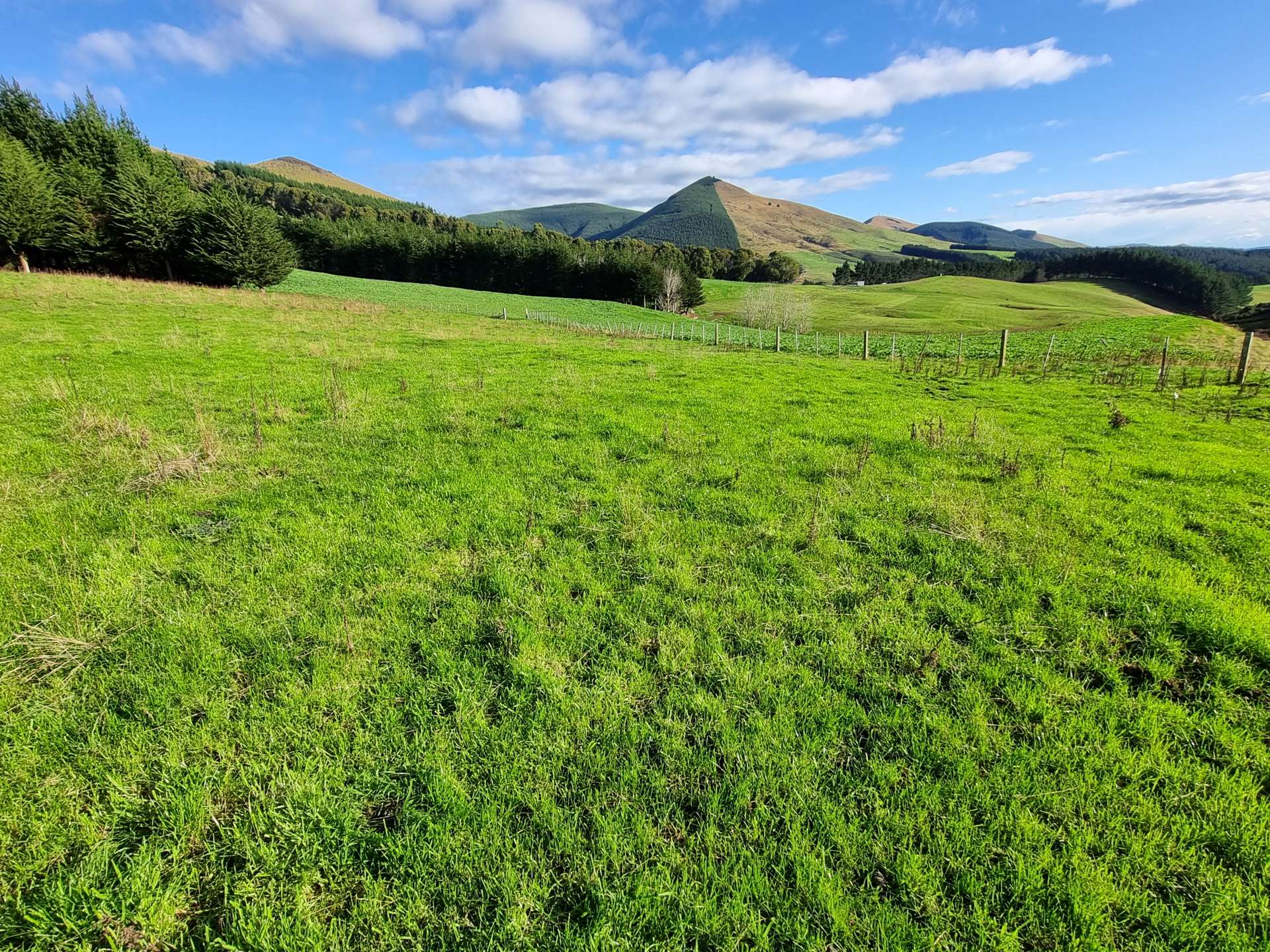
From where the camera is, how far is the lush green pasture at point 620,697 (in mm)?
2664

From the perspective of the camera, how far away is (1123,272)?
4439 inches

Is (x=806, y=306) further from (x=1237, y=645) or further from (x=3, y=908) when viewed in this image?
(x=3, y=908)

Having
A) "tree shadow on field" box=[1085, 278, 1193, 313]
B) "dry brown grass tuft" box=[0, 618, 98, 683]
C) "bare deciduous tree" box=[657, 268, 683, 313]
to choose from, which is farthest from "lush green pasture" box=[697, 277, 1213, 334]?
"dry brown grass tuft" box=[0, 618, 98, 683]

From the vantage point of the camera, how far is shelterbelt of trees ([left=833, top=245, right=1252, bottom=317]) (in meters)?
95.1

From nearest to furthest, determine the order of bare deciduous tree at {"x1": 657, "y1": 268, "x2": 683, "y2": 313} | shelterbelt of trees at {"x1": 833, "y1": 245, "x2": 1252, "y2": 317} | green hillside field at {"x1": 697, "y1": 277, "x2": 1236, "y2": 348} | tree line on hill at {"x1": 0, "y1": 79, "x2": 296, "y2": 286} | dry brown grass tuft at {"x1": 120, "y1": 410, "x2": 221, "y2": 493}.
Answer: dry brown grass tuft at {"x1": 120, "y1": 410, "x2": 221, "y2": 493} < tree line on hill at {"x1": 0, "y1": 79, "x2": 296, "y2": 286} < green hillside field at {"x1": 697, "y1": 277, "x2": 1236, "y2": 348} < bare deciduous tree at {"x1": 657, "y1": 268, "x2": 683, "y2": 313} < shelterbelt of trees at {"x1": 833, "y1": 245, "x2": 1252, "y2": 317}

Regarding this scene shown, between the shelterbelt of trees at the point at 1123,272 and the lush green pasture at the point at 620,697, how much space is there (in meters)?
121

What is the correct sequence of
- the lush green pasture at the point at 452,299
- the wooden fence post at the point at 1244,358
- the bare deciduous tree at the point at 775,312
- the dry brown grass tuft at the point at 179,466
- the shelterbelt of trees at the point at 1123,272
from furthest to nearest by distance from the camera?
the shelterbelt of trees at the point at 1123,272, the bare deciduous tree at the point at 775,312, the lush green pasture at the point at 452,299, the wooden fence post at the point at 1244,358, the dry brown grass tuft at the point at 179,466

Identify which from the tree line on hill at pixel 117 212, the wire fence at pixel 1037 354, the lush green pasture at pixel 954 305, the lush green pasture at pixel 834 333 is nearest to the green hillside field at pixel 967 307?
the lush green pasture at pixel 954 305

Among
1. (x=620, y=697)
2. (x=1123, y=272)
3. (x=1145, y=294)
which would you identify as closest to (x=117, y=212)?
(x=620, y=697)

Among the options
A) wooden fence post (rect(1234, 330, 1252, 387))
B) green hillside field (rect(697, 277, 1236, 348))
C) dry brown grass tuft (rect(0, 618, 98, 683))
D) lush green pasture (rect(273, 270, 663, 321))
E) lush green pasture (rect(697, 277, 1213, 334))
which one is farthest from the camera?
lush green pasture (rect(697, 277, 1213, 334))

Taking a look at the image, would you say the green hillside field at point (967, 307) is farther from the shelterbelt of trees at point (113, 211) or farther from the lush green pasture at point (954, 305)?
A: the shelterbelt of trees at point (113, 211)

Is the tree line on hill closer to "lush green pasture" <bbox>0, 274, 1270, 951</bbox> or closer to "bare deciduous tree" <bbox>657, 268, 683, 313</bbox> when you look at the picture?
"lush green pasture" <bbox>0, 274, 1270, 951</bbox>

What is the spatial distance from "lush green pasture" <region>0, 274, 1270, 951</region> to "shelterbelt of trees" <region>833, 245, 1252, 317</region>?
121378 millimetres

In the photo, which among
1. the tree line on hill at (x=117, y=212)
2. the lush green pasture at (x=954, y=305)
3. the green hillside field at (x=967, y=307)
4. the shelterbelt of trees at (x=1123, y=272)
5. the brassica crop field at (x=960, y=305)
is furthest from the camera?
the shelterbelt of trees at (x=1123, y=272)
